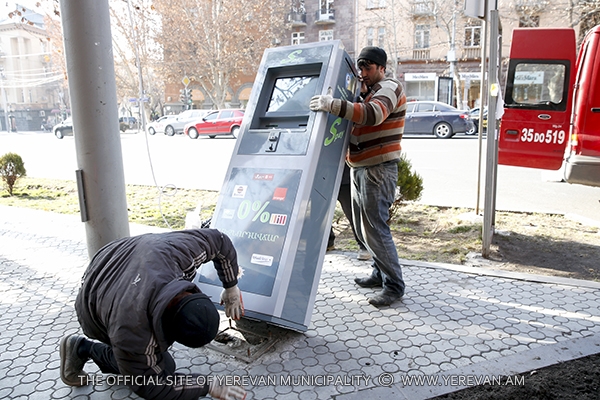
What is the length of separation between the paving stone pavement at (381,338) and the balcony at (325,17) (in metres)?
32.1

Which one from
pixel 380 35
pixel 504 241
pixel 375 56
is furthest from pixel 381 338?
pixel 380 35

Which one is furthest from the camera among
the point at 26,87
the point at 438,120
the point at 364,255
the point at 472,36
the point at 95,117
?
the point at 26,87

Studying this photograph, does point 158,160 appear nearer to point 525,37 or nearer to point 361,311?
point 525,37

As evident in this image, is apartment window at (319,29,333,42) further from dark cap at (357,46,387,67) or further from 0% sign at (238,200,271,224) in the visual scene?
0% sign at (238,200,271,224)

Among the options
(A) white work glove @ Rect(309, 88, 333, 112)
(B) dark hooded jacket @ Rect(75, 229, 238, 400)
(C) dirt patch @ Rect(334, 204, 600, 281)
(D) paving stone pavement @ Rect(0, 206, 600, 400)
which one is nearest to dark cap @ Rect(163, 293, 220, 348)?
(B) dark hooded jacket @ Rect(75, 229, 238, 400)

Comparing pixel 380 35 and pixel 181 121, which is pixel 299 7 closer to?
pixel 380 35

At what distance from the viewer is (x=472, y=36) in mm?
27391

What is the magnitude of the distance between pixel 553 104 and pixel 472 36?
2448 cm

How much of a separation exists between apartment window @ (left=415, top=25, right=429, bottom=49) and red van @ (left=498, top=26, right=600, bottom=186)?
2521cm

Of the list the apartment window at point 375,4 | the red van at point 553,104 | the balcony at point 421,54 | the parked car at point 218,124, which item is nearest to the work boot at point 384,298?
the red van at point 553,104

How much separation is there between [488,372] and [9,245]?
501 cm

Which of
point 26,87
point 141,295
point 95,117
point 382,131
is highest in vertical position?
point 26,87

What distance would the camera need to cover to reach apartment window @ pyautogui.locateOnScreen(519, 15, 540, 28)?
67.4ft

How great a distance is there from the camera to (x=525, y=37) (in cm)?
562
